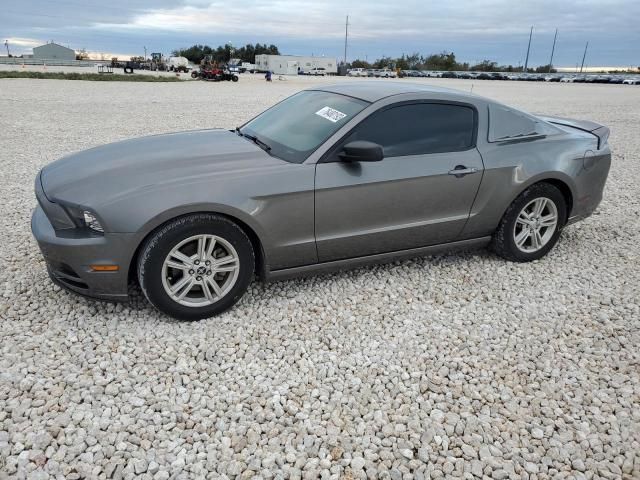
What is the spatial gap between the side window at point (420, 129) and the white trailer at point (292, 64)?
70.5m

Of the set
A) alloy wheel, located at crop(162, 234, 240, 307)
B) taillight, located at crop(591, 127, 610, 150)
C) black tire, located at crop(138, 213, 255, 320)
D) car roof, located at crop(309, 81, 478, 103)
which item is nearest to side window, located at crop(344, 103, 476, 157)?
car roof, located at crop(309, 81, 478, 103)

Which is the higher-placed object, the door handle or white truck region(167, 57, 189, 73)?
the door handle

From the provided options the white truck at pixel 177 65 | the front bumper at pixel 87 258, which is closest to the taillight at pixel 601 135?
the front bumper at pixel 87 258

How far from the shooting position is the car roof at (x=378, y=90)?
3.78 m

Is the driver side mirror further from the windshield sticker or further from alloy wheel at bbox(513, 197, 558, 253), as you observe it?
alloy wheel at bbox(513, 197, 558, 253)

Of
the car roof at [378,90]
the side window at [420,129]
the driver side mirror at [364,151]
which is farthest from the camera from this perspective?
the car roof at [378,90]

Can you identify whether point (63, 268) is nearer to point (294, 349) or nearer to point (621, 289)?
point (294, 349)

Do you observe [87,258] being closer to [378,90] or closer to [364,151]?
[364,151]

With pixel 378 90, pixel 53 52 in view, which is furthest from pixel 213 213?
pixel 53 52

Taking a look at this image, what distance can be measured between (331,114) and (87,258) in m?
1.98

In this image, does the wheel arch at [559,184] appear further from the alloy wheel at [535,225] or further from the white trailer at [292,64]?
the white trailer at [292,64]

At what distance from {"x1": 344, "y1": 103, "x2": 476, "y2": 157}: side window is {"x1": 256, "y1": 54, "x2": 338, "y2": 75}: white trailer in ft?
231

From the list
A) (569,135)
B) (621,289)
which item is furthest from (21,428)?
(569,135)

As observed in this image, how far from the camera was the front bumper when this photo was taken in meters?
2.96
